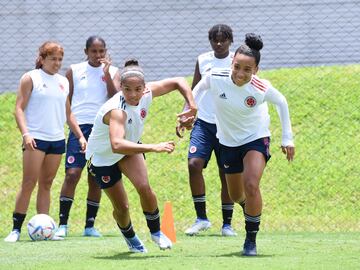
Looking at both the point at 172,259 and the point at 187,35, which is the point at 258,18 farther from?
the point at 172,259

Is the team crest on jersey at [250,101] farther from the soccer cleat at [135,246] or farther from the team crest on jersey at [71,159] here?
the team crest on jersey at [71,159]

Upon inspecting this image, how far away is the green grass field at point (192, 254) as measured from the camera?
7.41 metres

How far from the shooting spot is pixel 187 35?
16.4 m

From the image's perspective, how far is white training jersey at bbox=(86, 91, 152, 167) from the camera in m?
8.06

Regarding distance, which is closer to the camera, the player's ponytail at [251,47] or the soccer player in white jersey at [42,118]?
the player's ponytail at [251,47]

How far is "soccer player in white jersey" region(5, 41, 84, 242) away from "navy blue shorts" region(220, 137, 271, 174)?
6.39 feet

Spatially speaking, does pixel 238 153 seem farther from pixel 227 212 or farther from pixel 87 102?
pixel 87 102

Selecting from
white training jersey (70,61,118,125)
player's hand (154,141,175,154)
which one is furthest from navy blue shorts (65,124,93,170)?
player's hand (154,141,175,154)

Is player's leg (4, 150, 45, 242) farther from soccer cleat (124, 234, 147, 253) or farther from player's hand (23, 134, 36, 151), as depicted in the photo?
soccer cleat (124, 234, 147, 253)

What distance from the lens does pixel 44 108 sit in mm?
10227

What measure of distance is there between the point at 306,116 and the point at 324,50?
1.74 metres

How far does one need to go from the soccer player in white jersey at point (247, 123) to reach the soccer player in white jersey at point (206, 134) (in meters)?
1.79

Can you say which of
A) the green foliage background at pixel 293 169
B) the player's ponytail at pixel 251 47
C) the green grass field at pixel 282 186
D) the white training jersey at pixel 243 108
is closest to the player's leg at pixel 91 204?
the green grass field at pixel 282 186

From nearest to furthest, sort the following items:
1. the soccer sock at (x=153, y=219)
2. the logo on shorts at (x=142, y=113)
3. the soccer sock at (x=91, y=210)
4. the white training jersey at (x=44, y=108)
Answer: the logo on shorts at (x=142, y=113)
the soccer sock at (x=153, y=219)
the white training jersey at (x=44, y=108)
the soccer sock at (x=91, y=210)
